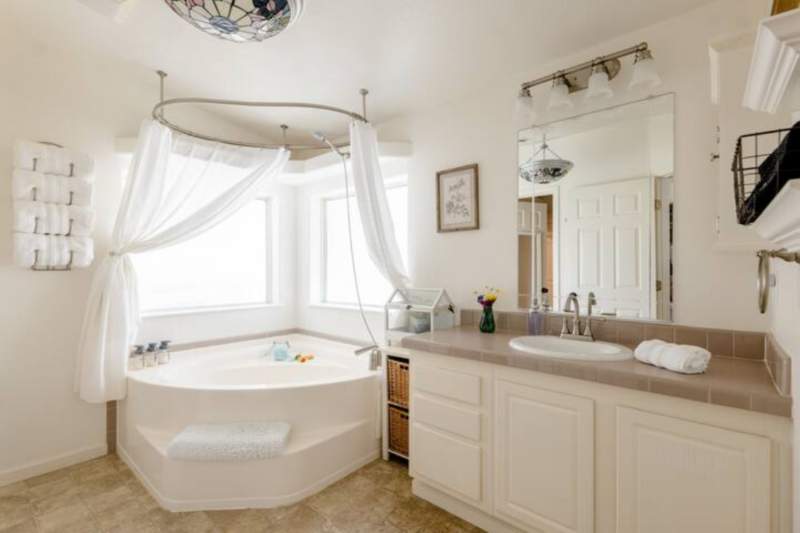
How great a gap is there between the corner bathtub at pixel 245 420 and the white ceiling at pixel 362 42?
6.41 feet

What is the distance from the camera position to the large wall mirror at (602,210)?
1.83 m

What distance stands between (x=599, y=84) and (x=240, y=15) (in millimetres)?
1634

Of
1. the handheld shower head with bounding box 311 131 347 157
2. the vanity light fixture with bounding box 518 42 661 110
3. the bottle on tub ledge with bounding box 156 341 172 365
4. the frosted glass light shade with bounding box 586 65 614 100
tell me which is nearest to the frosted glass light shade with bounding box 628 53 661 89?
the vanity light fixture with bounding box 518 42 661 110

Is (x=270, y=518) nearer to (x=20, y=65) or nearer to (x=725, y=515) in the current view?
(x=725, y=515)

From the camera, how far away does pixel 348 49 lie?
2.12m

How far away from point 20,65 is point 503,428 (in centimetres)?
335

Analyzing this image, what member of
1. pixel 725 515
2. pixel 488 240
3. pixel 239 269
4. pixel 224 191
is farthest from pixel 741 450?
pixel 239 269

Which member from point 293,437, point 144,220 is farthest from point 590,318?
point 144,220

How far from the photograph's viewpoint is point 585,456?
147 cm

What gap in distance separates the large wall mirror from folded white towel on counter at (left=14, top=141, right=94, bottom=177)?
272cm

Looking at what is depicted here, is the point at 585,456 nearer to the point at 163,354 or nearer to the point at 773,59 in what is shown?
the point at 773,59

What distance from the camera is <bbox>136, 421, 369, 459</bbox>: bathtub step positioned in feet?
6.89

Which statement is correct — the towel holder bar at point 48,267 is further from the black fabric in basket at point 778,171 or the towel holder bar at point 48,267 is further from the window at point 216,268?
the black fabric in basket at point 778,171

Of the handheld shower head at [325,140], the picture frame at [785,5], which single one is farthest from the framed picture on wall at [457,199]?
the picture frame at [785,5]
